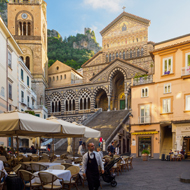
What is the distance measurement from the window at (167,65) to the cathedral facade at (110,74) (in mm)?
14832

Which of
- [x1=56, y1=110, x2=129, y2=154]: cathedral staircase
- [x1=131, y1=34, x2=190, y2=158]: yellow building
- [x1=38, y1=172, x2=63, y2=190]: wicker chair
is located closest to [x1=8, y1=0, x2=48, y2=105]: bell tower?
[x1=56, y1=110, x2=129, y2=154]: cathedral staircase

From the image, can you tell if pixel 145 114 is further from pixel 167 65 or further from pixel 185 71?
pixel 185 71

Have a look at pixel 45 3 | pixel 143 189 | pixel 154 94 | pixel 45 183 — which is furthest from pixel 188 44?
pixel 45 3

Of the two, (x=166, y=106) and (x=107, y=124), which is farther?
(x=107, y=124)

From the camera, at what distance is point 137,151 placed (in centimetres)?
2377

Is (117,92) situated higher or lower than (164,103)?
higher

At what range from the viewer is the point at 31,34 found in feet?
150

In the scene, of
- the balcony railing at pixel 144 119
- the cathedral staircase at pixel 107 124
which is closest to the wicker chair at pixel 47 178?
the cathedral staircase at pixel 107 124

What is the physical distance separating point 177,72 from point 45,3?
128 ft

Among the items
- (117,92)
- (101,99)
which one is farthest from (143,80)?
(101,99)

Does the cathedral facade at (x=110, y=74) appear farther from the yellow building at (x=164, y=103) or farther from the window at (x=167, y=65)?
the window at (x=167, y=65)

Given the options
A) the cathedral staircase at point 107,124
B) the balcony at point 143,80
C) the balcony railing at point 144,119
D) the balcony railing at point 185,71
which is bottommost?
the cathedral staircase at point 107,124

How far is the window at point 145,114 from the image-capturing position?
936 inches

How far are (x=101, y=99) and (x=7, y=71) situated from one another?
23781 mm
